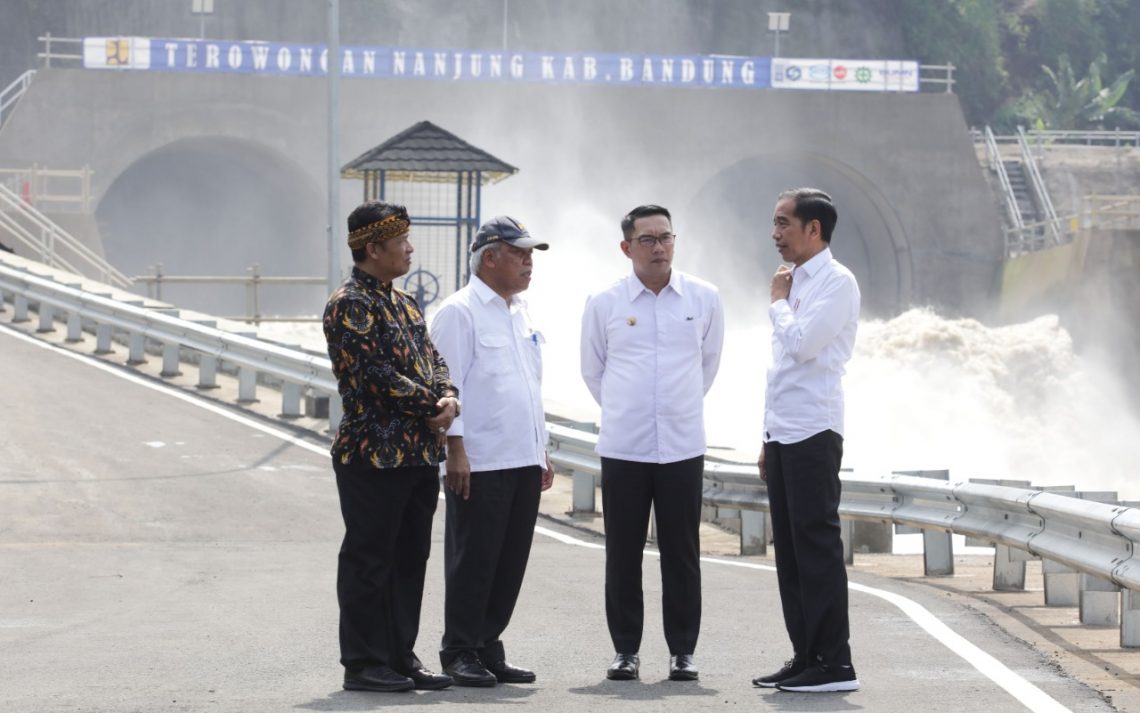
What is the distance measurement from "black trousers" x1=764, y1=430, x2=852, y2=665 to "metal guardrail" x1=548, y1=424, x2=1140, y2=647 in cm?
148

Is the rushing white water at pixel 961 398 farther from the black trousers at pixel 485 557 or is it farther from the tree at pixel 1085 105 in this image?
the tree at pixel 1085 105

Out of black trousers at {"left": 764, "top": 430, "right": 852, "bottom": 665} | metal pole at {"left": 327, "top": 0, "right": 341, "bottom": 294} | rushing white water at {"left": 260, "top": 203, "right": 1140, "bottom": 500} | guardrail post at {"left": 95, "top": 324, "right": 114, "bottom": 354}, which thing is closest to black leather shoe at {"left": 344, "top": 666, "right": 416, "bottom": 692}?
black trousers at {"left": 764, "top": 430, "right": 852, "bottom": 665}

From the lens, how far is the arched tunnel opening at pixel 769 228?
51.8 metres

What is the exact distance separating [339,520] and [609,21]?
57.2 metres

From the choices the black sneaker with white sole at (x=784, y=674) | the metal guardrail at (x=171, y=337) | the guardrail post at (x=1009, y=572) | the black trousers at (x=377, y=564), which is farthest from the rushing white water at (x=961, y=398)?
the black trousers at (x=377, y=564)

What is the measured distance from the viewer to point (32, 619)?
9.28 metres

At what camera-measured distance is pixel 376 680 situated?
7297 millimetres

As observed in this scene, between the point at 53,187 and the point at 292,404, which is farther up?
the point at 53,187

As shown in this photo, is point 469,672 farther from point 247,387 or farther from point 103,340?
point 103,340

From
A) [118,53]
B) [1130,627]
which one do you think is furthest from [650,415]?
[118,53]

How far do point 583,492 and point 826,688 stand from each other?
777 cm

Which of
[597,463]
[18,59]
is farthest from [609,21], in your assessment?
[597,463]

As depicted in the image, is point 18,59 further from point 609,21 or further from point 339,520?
point 339,520

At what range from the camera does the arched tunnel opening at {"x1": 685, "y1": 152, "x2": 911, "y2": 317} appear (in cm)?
5181
